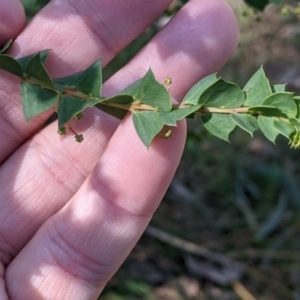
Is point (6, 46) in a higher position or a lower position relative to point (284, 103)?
higher

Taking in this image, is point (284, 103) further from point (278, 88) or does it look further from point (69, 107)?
point (69, 107)

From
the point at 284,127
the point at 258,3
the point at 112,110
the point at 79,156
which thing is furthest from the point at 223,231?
the point at 284,127

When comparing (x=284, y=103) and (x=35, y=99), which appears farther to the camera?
(x=35, y=99)

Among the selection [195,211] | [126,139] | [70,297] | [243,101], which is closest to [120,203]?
[126,139]

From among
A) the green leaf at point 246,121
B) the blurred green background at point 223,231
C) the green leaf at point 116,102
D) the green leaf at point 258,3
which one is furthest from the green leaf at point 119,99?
the blurred green background at point 223,231

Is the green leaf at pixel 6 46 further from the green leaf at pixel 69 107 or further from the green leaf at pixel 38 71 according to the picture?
the green leaf at pixel 69 107

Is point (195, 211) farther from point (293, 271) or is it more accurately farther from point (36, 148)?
point (36, 148)
